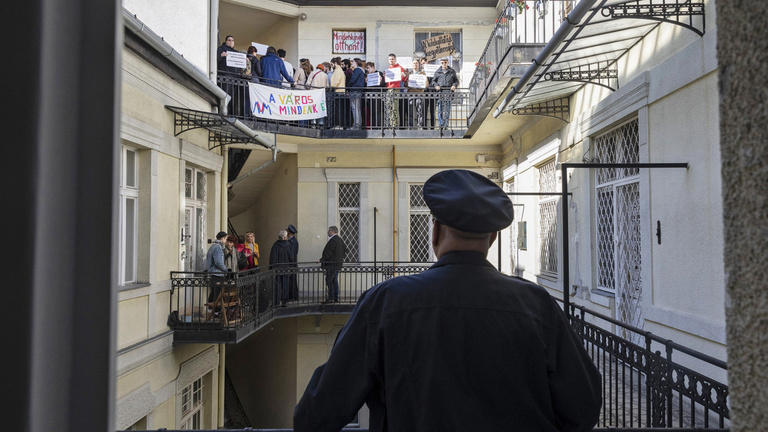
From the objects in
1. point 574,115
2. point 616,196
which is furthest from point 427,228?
point 616,196

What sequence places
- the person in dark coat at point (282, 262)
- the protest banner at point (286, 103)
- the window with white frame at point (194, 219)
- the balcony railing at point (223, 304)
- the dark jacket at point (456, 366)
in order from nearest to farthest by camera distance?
the dark jacket at point (456, 366) → the balcony railing at point (223, 304) → the window with white frame at point (194, 219) → the protest banner at point (286, 103) → the person in dark coat at point (282, 262)

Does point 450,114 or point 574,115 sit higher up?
point 450,114

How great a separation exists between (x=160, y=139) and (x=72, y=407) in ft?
29.3

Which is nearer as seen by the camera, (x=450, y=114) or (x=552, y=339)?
(x=552, y=339)

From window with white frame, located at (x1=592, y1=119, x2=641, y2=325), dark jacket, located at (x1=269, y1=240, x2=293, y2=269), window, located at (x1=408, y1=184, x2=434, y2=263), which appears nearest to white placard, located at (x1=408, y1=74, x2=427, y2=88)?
window, located at (x1=408, y1=184, x2=434, y2=263)

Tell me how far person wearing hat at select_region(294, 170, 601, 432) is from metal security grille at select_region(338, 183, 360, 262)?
15.3 m

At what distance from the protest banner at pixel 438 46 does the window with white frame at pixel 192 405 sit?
11684 millimetres

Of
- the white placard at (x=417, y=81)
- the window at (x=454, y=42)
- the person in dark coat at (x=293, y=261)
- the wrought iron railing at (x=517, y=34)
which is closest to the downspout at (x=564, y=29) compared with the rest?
the wrought iron railing at (x=517, y=34)

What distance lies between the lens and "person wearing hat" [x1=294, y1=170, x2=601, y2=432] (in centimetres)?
158

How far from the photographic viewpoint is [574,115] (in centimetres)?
1027

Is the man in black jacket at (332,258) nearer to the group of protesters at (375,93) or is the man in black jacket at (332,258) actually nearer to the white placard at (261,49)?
the group of protesters at (375,93)

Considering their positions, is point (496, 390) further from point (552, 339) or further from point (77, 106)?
point (77, 106)

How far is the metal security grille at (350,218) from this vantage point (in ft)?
55.8

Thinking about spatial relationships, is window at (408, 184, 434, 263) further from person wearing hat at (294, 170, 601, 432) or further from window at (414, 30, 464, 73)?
person wearing hat at (294, 170, 601, 432)
